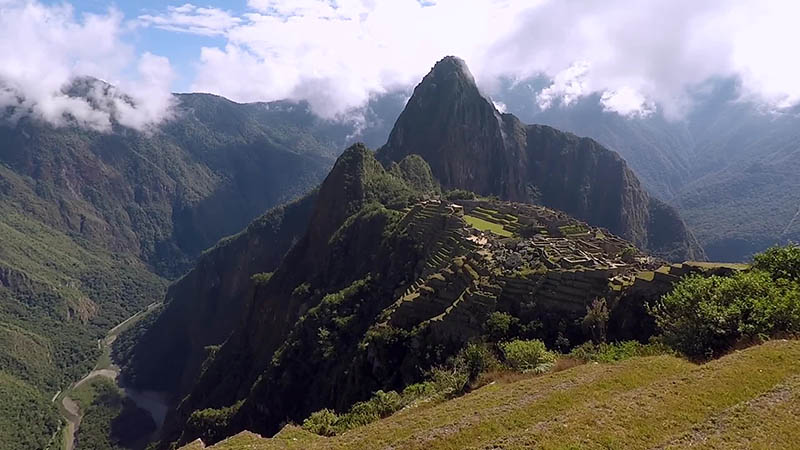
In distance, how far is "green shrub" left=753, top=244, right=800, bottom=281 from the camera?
34.0m

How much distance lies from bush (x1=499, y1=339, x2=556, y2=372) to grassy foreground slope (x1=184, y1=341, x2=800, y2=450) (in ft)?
9.81

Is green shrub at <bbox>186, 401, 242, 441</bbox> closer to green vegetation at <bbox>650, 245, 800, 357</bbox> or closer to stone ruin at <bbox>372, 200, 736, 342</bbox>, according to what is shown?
stone ruin at <bbox>372, 200, 736, 342</bbox>

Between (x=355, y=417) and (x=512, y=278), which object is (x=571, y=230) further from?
(x=355, y=417)

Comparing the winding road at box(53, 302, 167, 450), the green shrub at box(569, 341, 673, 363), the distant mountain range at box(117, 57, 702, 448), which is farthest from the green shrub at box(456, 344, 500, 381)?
the winding road at box(53, 302, 167, 450)

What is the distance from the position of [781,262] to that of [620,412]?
21.7m

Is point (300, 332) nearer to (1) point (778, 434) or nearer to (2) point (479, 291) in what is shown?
(2) point (479, 291)

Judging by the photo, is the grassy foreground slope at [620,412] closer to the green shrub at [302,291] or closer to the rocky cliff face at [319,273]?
the rocky cliff face at [319,273]

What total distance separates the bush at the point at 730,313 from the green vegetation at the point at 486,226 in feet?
196

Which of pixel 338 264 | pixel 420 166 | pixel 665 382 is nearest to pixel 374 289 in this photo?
pixel 338 264

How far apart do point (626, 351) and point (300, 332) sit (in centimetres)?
6696

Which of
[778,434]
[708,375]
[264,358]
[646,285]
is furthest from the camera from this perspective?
[264,358]

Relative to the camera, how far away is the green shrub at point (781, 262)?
1339 inches

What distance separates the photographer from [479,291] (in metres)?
57.9

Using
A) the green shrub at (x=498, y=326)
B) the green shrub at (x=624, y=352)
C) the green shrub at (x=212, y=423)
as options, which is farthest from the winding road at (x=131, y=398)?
the green shrub at (x=624, y=352)
